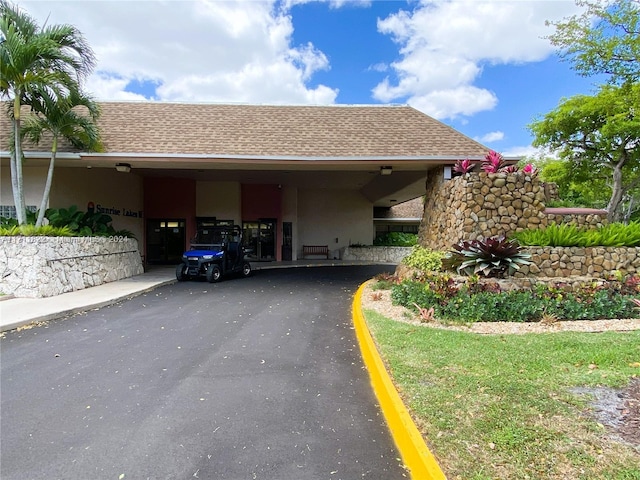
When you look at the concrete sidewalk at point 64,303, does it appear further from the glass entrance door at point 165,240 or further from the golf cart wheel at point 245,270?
the glass entrance door at point 165,240

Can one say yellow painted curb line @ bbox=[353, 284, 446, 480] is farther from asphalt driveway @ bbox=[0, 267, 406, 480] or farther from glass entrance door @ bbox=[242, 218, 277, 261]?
glass entrance door @ bbox=[242, 218, 277, 261]

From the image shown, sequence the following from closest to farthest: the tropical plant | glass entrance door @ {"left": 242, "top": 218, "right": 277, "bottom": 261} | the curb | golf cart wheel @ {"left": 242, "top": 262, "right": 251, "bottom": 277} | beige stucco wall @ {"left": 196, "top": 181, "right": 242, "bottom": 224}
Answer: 1. the curb
2. the tropical plant
3. golf cart wheel @ {"left": 242, "top": 262, "right": 251, "bottom": 277}
4. beige stucco wall @ {"left": 196, "top": 181, "right": 242, "bottom": 224}
5. glass entrance door @ {"left": 242, "top": 218, "right": 277, "bottom": 261}

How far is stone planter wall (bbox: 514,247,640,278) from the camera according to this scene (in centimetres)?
824

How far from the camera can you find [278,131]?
13.0 metres

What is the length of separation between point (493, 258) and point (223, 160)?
7950 mm

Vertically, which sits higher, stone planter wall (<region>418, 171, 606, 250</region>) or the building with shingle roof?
the building with shingle roof

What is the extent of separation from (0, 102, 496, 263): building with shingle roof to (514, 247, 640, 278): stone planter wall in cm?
386

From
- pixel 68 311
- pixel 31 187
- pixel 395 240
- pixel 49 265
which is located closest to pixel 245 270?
pixel 49 265

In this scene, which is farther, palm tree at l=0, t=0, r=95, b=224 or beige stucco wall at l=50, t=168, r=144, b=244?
beige stucco wall at l=50, t=168, r=144, b=244

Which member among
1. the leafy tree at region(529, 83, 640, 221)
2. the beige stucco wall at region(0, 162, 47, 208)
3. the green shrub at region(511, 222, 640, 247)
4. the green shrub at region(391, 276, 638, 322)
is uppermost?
the leafy tree at region(529, 83, 640, 221)

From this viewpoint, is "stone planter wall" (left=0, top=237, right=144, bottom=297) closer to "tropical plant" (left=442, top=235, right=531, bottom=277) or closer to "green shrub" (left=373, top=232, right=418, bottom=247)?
"tropical plant" (left=442, top=235, right=531, bottom=277)

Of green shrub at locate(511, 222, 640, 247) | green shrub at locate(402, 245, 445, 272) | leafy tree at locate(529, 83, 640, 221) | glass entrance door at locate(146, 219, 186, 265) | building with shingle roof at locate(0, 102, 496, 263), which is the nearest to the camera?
green shrub at locate(511, 222, 640, 247)

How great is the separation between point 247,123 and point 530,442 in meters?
12.9

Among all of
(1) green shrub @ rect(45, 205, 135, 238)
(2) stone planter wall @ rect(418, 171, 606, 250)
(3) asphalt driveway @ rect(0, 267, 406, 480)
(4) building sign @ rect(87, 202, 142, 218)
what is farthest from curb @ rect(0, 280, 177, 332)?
(2) stone planter wall @ rect(418, 171, 606, 250)
